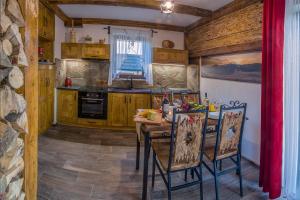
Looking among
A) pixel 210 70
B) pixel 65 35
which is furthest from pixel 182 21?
pixel 65 35

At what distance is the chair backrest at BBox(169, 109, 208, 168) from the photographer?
2006mm

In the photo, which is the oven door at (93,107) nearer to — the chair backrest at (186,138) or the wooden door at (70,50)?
the wooden door at (70,50)

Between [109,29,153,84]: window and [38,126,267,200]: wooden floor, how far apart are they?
1.96 m

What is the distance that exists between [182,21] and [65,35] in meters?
2.77

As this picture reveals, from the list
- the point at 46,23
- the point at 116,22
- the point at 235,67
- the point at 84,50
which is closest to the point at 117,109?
the point at 84,50

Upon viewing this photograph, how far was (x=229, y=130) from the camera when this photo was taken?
92.1 inches

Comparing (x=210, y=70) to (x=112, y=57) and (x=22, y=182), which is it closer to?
(x=112, y=57)

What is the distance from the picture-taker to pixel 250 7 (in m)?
3.31

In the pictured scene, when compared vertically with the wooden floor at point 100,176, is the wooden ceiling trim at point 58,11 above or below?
above

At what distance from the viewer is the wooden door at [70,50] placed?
16.9 feet

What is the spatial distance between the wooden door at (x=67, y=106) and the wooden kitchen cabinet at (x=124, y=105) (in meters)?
0.79

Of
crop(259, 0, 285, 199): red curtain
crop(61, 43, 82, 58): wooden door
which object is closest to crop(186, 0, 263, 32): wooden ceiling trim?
crop(259, 0, 285, 199): red curtain

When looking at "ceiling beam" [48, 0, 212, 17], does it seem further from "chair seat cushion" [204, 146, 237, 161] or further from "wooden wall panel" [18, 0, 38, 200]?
"chair seat cushion" [204, 146, 237, 161]

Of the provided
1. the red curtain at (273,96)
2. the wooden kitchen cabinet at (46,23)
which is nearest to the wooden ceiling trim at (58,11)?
the wooden kitchen cabinet at (46,23)
